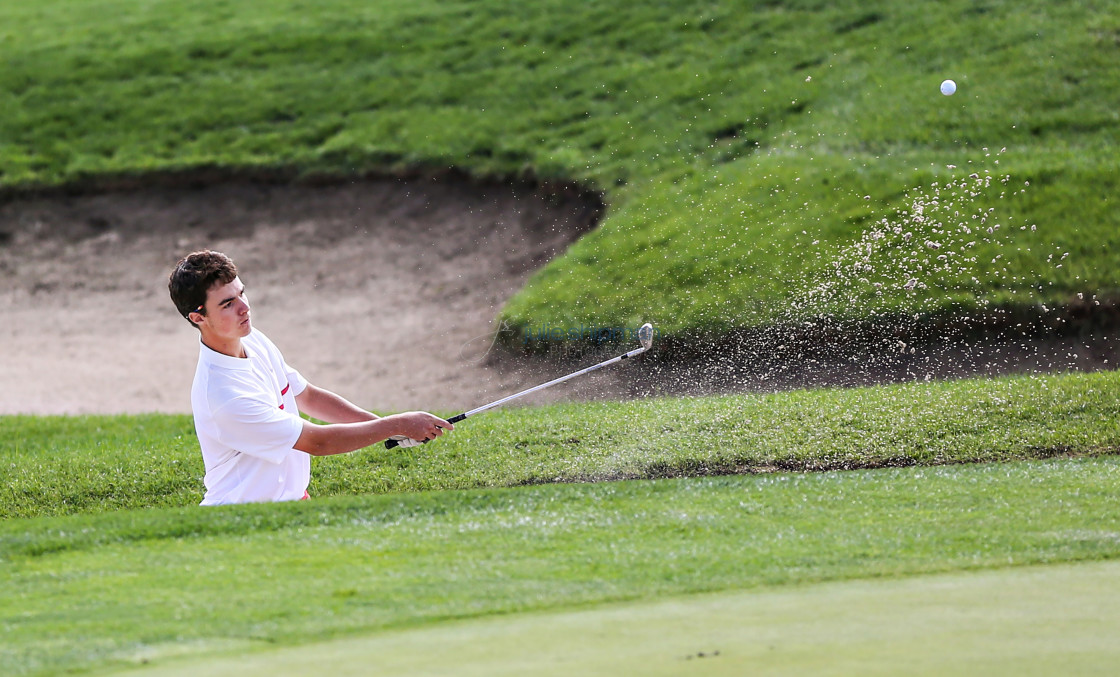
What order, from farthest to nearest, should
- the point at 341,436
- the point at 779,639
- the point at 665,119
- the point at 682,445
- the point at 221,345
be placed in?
the point at 665,119
the point at 682,445
the point at 341,436
the point at 221,345
the point at 779,639

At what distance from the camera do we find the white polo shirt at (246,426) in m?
5.25

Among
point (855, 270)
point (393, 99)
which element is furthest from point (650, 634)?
point (393, 99)

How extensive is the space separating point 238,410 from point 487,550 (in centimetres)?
129

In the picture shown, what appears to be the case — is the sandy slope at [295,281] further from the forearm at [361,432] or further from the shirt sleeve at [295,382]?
the forearm at [361,432]

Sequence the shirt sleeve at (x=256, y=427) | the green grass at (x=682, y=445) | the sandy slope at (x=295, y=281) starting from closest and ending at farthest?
the shirt sleeve at (x=256, y=427), the green grass at (x=682, y=445), the sandy slope at (x=295, y=281)

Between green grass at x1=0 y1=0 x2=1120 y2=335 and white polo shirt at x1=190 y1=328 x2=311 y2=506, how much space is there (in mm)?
6332

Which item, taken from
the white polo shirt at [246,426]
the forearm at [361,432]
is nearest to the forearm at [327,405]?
the white polo shirt at [246,426]

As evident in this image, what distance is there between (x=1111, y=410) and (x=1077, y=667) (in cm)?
541

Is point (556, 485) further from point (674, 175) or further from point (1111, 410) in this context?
point (674, 175)

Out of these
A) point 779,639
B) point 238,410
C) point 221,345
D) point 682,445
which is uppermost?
point 221,345

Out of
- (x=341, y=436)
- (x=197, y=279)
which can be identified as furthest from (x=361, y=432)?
(x=197, y=279)

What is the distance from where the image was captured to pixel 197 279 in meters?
5.23

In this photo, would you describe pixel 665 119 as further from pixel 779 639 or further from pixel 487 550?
pixel 779 639

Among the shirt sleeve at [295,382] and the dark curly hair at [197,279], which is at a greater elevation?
the dark curly hair at [197,279]
